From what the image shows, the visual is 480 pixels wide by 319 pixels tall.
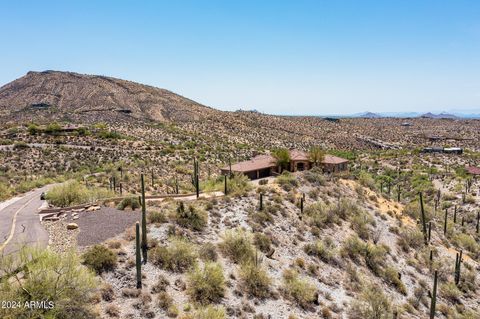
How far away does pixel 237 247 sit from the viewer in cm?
2222

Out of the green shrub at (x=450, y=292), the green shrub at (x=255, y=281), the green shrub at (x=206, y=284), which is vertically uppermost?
the green shrub at (x=206, y=284)

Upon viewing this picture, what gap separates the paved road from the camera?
1911cm

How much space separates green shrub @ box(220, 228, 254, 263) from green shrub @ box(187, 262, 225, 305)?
105 inches

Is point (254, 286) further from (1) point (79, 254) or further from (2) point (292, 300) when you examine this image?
(1) point (79, 254)

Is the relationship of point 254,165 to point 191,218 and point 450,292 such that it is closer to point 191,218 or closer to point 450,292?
point 191,218

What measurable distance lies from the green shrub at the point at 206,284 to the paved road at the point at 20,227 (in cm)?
733

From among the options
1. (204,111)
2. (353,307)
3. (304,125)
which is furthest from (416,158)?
(353,307)

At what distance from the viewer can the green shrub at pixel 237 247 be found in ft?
71.3

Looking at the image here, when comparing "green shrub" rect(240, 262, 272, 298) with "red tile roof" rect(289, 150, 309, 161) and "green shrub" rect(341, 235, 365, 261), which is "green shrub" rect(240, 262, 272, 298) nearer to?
"green shrub" rect(341, 235, 365, 261)

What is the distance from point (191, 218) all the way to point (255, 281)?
22.6 feet

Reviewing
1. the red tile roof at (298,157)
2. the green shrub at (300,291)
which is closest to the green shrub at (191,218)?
the green shrub at (300,291)

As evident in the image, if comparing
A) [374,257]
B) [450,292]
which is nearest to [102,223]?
[374,257]

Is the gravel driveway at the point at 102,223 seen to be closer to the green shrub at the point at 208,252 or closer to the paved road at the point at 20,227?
the paved road at the point at 20,227

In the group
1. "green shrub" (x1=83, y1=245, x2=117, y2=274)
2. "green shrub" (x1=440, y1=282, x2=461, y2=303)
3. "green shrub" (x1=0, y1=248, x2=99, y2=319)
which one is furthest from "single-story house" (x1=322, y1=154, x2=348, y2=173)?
"green shrub" (x1=0, y1=248, x2=99, y2=319)
